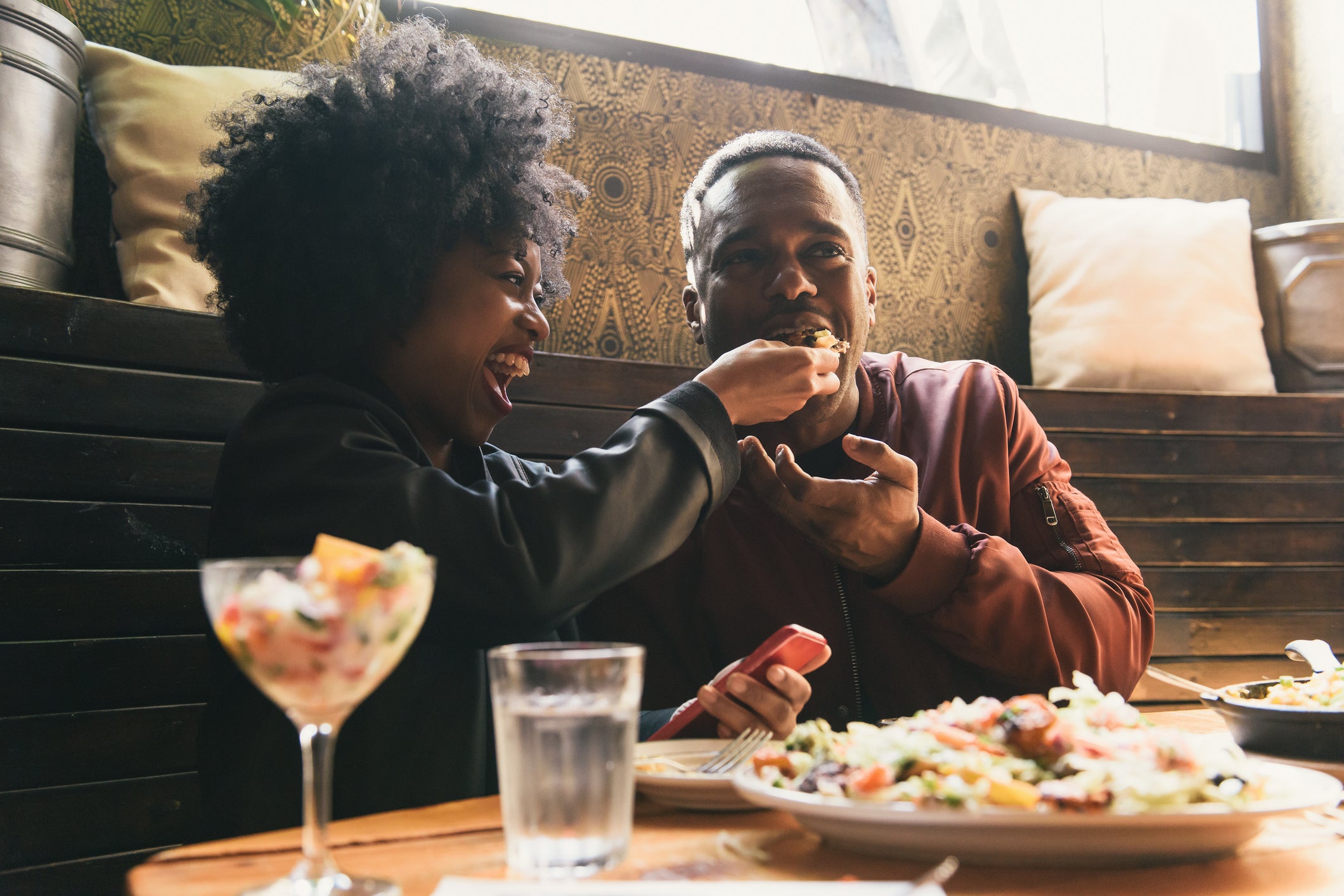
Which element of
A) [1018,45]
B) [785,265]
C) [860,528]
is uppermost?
[1018,45]

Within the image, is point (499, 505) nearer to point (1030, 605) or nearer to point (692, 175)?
point (1030, 605)

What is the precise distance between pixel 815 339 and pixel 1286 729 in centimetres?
84

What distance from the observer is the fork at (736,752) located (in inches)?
32.6

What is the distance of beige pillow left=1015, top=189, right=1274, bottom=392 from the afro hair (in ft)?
5.34

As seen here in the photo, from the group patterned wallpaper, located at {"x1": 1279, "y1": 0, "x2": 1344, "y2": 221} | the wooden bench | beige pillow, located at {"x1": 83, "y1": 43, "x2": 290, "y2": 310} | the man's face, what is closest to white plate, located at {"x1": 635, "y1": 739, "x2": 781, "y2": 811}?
the man's face

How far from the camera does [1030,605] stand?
4.05ft

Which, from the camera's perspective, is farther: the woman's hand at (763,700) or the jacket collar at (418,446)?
the jacket collar at (418,446)

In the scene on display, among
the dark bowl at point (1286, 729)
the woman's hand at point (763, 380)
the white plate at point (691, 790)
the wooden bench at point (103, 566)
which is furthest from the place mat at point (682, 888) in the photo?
the wooden bench at point (103, 566)

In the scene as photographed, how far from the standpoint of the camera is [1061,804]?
1.90ft

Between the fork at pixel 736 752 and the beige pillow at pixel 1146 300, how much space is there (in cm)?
186

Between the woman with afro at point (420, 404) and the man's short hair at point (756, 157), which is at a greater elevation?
the man's short hair at point (756, 157)

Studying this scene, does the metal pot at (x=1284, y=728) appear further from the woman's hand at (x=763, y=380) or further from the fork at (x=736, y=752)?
the woman's hand at (x=763, y=380)

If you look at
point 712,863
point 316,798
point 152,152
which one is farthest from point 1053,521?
point 152,152

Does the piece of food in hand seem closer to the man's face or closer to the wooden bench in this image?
the man's face
